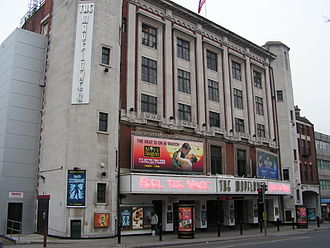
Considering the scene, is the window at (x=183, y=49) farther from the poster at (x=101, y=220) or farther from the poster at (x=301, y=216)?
the poster at (x=301, y=216)

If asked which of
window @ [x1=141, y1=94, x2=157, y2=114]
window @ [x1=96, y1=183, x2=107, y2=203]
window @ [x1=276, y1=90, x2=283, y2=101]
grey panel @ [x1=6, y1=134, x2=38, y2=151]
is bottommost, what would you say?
window @ [x1=96, y1=183, x2=107, y2=203]

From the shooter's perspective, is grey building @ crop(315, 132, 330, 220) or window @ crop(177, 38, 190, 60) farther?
grey building @ crop(315, 132, 330, 220)

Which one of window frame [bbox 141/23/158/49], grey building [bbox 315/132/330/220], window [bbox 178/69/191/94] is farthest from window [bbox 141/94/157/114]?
grey building [bbox 315/132/330/220]

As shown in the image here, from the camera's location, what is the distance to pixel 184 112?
37531mm

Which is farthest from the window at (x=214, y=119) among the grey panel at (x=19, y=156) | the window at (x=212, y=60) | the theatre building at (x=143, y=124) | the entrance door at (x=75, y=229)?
the entrance door at (x=75, y=229)

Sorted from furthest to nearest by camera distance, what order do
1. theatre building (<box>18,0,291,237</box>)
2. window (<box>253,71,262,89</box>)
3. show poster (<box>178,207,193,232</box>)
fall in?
window (<box>253,71,262,89</box>), theatre building (<box>18,0,291,237</box>), show poster (<box>178,207,193,232</box>)

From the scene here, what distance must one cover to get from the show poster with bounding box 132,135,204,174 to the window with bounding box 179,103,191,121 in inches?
116

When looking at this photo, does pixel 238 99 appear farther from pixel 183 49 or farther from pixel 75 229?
pixel 75 229

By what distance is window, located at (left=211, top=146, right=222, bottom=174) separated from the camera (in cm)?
3856

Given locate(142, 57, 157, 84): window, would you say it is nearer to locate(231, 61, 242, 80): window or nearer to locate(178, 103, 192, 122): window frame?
locate(178, 103, 192, 122): window frame

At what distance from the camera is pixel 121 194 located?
29.0m

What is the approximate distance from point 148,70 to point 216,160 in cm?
1201

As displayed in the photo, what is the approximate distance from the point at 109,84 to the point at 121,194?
8685 mm

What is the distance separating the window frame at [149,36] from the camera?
35.6m
